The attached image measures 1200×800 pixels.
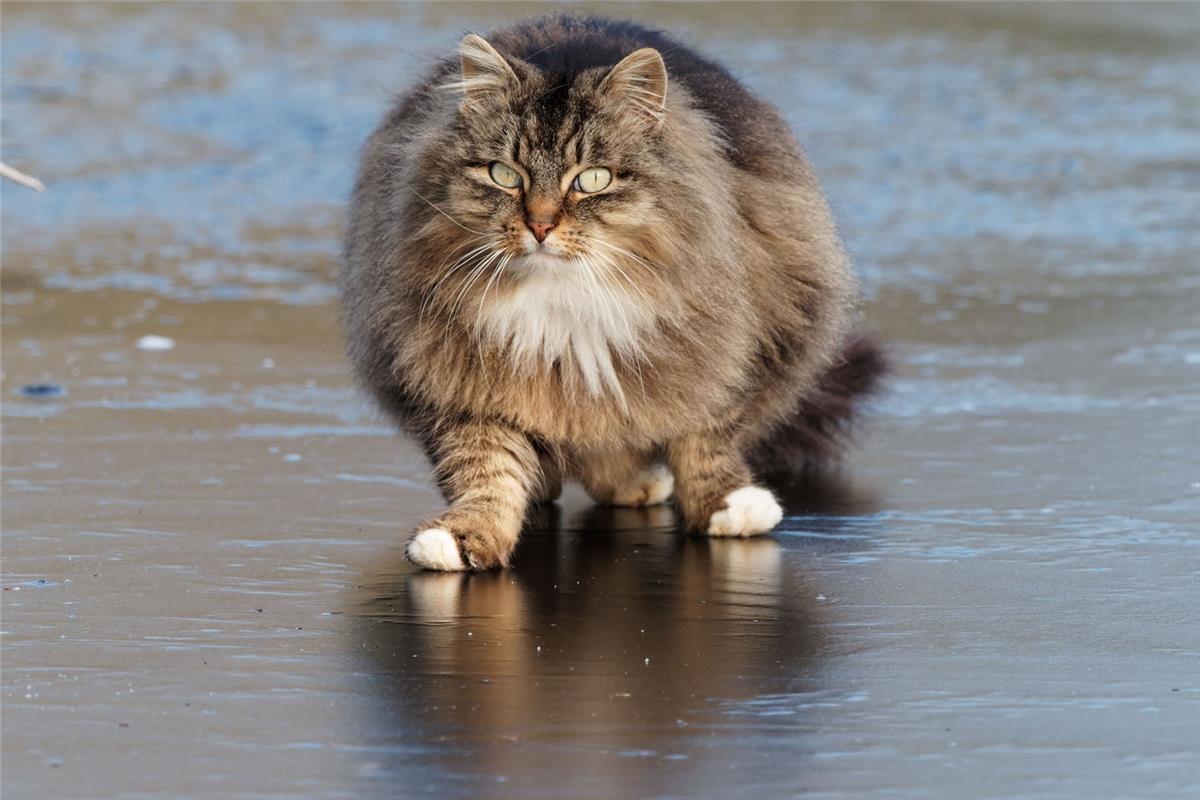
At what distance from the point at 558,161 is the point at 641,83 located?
0.96 feet

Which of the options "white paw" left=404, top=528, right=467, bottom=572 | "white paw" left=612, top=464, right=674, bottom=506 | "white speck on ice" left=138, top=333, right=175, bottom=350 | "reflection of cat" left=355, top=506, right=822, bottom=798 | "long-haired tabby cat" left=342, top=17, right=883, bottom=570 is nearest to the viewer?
"reflection of cat" left=355, top=506, right=822, bottom=798

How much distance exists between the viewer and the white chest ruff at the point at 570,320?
432 centimetres

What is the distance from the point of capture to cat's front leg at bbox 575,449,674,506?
16.1 ft

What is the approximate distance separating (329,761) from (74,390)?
3971 mm

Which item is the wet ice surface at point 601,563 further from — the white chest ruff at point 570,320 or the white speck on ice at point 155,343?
the white chest ruff at point 570,320

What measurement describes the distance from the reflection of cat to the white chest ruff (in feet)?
1.69

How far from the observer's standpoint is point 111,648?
367 cm

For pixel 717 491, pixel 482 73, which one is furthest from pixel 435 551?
pixel 482 73

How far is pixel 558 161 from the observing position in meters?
4.25

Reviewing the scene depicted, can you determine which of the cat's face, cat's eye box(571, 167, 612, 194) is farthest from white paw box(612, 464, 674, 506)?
cat's eye box(571, 167, 612, 194)

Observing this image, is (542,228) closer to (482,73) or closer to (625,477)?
(482,73)

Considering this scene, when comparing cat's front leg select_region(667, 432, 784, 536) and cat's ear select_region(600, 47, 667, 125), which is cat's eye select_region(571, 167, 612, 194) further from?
cat's front leg select_region(667, 432, 784, 536)

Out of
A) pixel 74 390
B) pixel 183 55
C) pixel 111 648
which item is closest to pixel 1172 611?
pixel 111 648

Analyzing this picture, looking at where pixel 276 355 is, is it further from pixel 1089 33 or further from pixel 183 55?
pixel 1089 33
